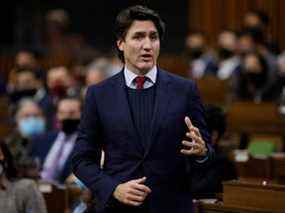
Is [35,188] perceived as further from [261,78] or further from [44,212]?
[261,78]

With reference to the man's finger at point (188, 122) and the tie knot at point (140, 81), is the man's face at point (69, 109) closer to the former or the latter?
the tie knot at point (140, 81)

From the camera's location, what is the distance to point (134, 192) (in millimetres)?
3697

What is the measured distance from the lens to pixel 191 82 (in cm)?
395

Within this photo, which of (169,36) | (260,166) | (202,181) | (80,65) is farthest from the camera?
(169,36)

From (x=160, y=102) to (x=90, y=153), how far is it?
1.15 feet

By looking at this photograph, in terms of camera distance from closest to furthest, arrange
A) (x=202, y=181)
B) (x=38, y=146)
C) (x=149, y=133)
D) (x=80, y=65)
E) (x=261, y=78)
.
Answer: (x=149, y=133), (x=202, y=181), (x=38, y=146), (x=261, y=78), (x=80, y=65)

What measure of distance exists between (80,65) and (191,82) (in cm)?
834

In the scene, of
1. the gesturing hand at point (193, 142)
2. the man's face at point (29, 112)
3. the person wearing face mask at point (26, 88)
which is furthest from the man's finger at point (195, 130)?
the person wearing face mask at point (26, 88)

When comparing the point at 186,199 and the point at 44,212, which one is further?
the point at 44,212

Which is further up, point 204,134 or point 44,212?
point 204,134

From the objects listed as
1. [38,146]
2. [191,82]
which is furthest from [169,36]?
[191,82]

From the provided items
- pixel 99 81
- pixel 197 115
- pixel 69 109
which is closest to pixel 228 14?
pixel 99 81

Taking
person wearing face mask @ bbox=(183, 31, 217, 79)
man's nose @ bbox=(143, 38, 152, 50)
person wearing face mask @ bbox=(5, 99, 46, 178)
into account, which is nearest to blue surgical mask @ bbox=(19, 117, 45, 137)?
person wearing face mask @ bbox=(5, 99, 46, 178)

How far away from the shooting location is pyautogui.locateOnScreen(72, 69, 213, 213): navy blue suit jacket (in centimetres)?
383
